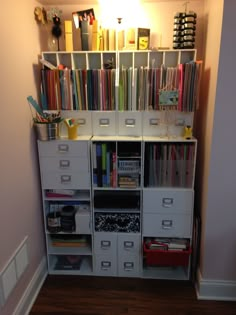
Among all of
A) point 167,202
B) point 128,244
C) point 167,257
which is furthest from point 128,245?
point 167,202

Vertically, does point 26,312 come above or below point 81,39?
below

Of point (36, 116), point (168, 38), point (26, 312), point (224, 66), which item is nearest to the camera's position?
point (224, 66)

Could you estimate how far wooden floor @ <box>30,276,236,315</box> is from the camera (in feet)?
6.35

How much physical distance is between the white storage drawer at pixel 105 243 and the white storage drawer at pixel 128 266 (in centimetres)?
9

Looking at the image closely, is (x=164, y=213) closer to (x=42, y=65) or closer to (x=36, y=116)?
(x=36, y=116)

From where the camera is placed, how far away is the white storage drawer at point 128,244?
2170mm

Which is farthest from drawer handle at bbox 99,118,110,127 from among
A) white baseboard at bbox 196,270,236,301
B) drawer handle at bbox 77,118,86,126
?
white baseboard at bbox 196,270,236,301

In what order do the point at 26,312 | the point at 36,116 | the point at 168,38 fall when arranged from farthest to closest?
the point at 168,38
the point at 36,116
the point at 26,312

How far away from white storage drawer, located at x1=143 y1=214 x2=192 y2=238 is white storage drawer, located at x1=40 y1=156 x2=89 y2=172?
0.64 meters

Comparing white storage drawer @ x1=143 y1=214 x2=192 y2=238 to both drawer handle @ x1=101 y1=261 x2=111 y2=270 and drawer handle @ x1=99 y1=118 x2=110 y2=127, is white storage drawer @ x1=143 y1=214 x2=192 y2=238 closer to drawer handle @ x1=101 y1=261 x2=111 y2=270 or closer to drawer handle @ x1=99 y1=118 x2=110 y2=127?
drawer handle @ x1=101 y1=261 x2=111 y2=270

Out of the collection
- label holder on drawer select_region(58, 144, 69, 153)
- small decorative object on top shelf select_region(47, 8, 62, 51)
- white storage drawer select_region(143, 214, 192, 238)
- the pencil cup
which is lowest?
white storage drawer select_region(143, 214, 192, 238)

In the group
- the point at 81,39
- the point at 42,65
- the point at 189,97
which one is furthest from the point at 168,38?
the point at 42,65

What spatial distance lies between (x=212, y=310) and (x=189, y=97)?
1558 mm

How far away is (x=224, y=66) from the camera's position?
1.68 metres
